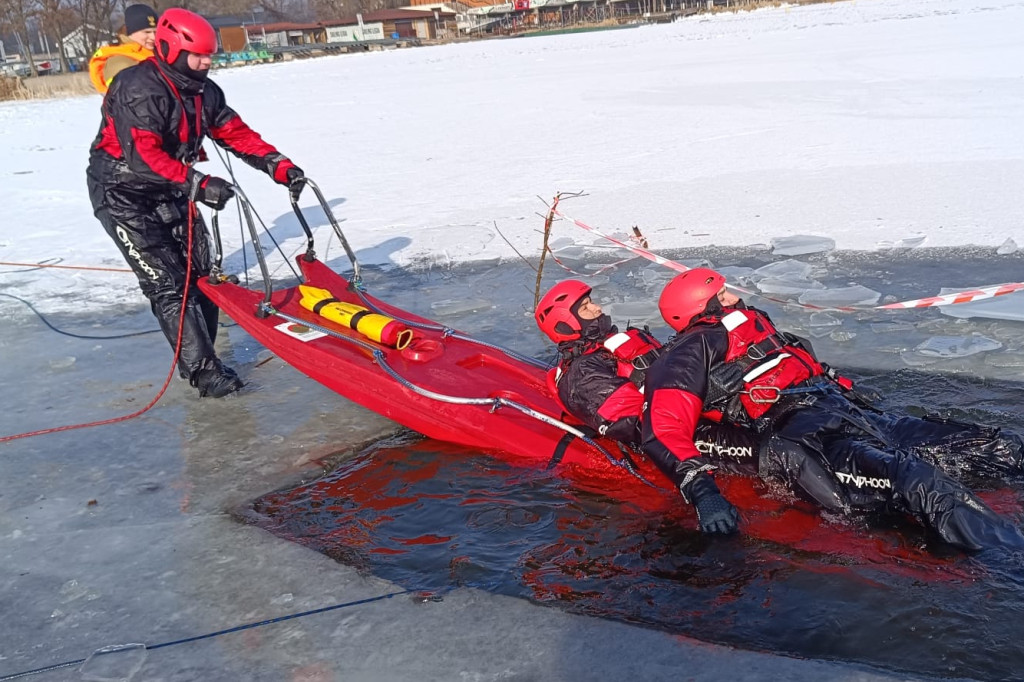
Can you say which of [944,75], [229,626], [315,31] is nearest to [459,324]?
[229,626]

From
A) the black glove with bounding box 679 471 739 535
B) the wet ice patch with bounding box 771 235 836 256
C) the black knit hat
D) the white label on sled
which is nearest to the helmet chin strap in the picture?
the black glove with bounding box 679 471 739 535

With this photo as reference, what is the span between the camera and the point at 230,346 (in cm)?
627

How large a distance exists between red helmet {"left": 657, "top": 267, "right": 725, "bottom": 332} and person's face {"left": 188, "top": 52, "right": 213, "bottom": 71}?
2.86m

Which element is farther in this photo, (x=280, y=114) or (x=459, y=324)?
(x=280, y=114)

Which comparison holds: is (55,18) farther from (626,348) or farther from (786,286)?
(626,348)

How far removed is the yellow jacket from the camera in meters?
6.12

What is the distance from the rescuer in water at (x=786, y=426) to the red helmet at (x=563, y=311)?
467mm

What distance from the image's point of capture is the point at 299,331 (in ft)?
16.2

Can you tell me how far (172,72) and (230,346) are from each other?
2.03 metres

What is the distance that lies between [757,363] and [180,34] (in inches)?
133

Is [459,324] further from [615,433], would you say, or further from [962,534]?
[962,534]

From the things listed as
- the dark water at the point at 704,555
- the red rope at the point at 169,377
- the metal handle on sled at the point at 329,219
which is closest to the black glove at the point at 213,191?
the red rope at the point at 169,377

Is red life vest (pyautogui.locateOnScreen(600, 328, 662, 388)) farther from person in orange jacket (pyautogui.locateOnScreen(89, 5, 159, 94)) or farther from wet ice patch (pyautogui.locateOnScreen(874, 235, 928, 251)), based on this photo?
person in orange jacket (pyautogui.locateOnScreen(89, 5, 159, 94))

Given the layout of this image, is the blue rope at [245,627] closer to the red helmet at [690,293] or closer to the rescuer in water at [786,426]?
the rescuer in water at [786,426]
